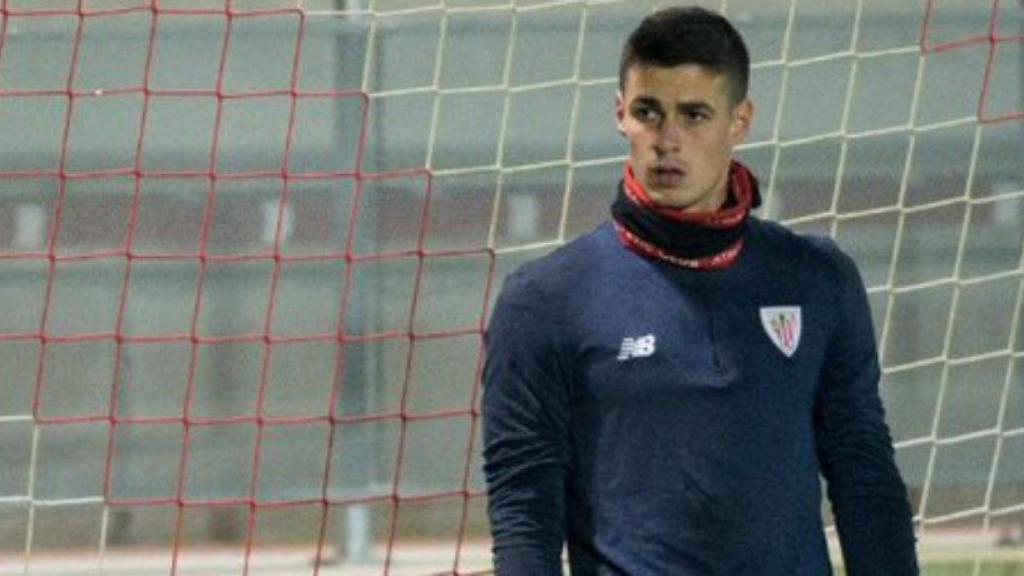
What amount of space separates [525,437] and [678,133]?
39cm

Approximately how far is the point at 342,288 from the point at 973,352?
1.76 metres

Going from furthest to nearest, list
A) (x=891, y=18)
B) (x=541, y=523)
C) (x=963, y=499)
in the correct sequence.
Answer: (x=963, y=499) → (x=891, y=18) → (x=541, y=523)

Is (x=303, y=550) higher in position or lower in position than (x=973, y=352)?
lower

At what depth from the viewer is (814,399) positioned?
11.1 feet

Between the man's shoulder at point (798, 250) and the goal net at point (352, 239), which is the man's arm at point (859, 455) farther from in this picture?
the goal net at point (352, 239)

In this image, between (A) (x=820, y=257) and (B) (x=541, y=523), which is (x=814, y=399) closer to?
(A) (x=820, y=257)

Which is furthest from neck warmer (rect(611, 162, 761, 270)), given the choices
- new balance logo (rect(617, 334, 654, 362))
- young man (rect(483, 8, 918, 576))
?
new balance logo (rect(617, 334, 654, 362))

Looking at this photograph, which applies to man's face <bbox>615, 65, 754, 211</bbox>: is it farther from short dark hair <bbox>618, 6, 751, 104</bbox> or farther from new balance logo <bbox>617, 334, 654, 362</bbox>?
new balance logo <bbox>617, 334, 654, 362</bbox>

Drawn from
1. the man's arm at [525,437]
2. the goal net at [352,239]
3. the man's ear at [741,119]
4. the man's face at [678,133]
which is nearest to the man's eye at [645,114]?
Answer: the man's face at [678,133]

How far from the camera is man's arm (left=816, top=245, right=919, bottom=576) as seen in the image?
334 centimetres

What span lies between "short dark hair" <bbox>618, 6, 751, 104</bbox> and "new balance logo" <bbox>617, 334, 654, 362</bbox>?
12.1 inches

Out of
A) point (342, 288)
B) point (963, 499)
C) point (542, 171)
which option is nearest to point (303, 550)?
point (342, 288)

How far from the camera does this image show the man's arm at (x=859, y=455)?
10.9ft

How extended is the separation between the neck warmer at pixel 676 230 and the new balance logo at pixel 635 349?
0.36ft
